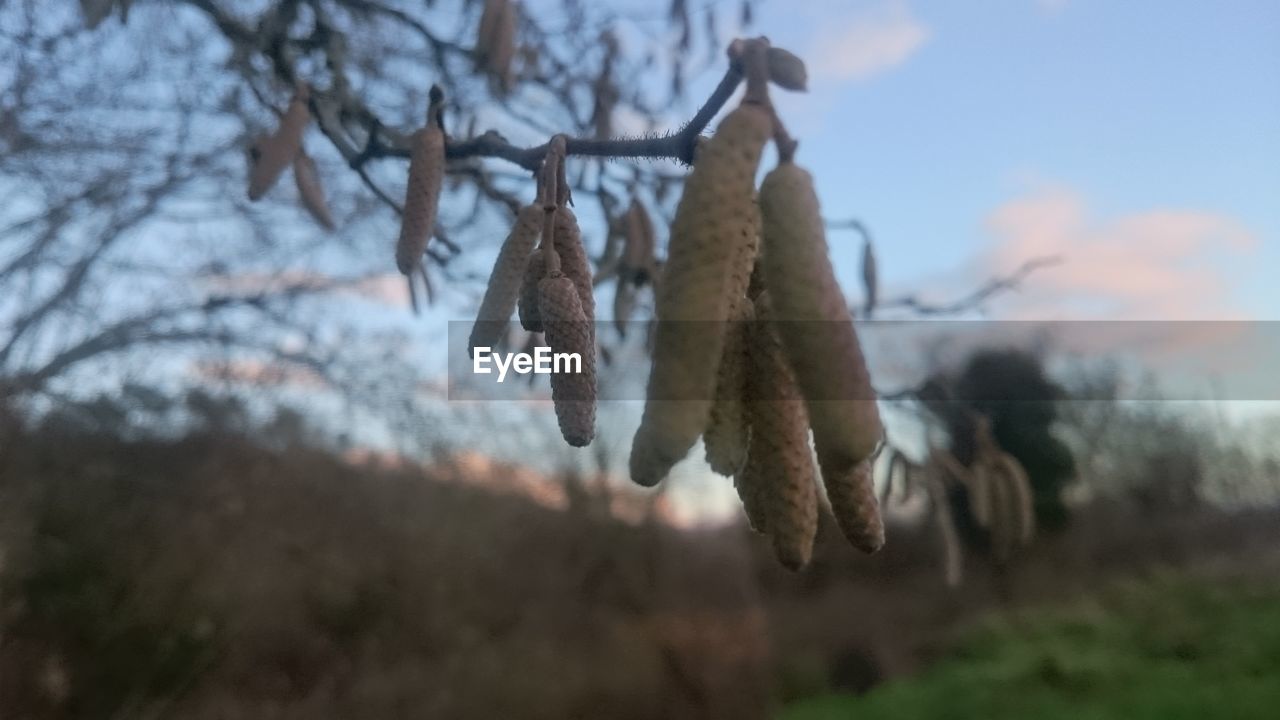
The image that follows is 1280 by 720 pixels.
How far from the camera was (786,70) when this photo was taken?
708mm

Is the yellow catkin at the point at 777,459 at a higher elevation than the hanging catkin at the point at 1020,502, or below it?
higher

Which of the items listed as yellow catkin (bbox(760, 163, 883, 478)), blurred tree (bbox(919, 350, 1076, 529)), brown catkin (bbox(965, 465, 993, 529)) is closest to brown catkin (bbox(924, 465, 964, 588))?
brown catkin (bbox(965, 465, 993, 529))

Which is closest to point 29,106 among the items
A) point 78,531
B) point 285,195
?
point 285,195

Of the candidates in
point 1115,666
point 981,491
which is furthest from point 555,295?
point 1115,666

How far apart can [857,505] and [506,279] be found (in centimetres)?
47

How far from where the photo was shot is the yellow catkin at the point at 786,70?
71cm

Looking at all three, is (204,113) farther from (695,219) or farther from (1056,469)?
(1056,469)

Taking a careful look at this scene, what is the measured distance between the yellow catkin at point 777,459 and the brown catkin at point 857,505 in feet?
0.10

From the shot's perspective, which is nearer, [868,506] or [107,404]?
[868,506]

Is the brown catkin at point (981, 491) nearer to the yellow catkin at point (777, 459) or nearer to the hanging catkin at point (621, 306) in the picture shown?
the hanging catkin at point (621, 306)

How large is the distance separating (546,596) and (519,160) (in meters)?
9.02

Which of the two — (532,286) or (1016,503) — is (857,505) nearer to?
(532,286)

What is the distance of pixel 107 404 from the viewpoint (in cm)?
563

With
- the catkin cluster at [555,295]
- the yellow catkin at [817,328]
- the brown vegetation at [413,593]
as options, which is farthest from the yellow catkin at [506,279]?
the brown vegetation at [413,593]
